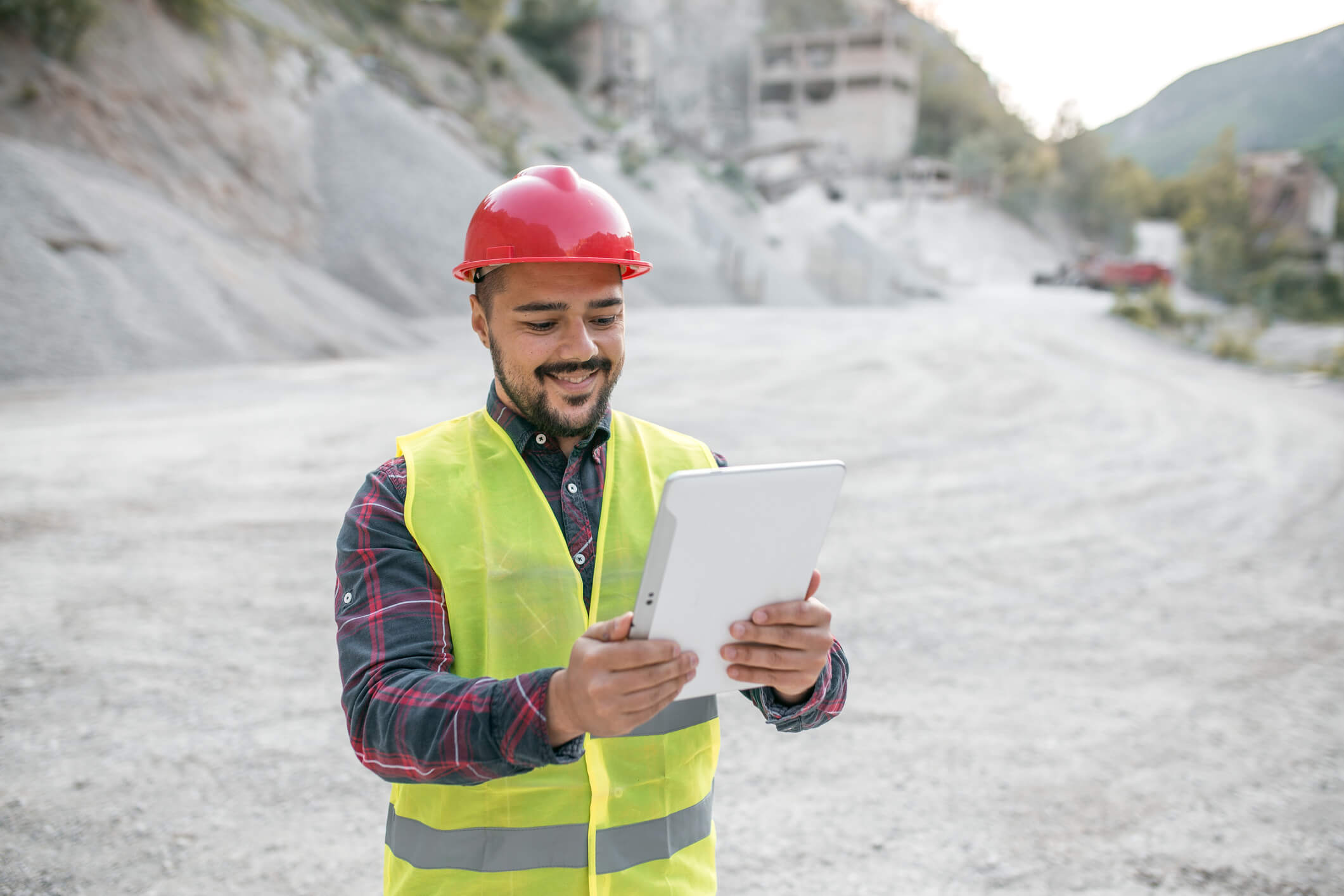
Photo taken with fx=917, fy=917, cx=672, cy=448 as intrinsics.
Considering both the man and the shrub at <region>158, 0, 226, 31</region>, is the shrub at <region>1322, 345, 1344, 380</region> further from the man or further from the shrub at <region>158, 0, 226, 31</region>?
the shrub at <region>158, 0, 226, 31</region>

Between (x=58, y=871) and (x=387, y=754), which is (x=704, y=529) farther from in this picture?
(x=58, y=871)

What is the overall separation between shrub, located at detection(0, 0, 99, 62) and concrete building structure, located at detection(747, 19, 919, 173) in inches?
1862

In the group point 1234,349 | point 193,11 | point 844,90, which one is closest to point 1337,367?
point 1234,349

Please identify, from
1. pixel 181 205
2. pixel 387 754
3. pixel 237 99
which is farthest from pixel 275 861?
pixel 237 99

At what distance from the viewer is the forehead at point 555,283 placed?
1.66 meters

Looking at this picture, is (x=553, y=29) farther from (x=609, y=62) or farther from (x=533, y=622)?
(x=533, y=622)

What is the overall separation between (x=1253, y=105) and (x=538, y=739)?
1356 inches

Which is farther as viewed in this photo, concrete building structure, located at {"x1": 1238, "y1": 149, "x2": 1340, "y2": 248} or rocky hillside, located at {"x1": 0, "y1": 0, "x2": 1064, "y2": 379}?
concrete building structure, located at {"x1": 1238, "y1": 149, "x2": 1340, "y2": 248}

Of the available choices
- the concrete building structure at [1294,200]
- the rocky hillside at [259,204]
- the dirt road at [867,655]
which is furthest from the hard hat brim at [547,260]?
the concrete building structure at [1294,200]

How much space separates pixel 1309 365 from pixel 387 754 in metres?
19.3

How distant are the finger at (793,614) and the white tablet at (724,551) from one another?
0.05 ft

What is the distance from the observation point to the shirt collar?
1.71 metres

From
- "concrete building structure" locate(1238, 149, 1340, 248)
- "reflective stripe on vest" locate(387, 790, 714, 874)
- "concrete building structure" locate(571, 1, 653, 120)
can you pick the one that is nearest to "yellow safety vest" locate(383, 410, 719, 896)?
"reflective stripe on vest" locate(387, 790, 714, 874)

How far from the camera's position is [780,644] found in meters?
1.40
